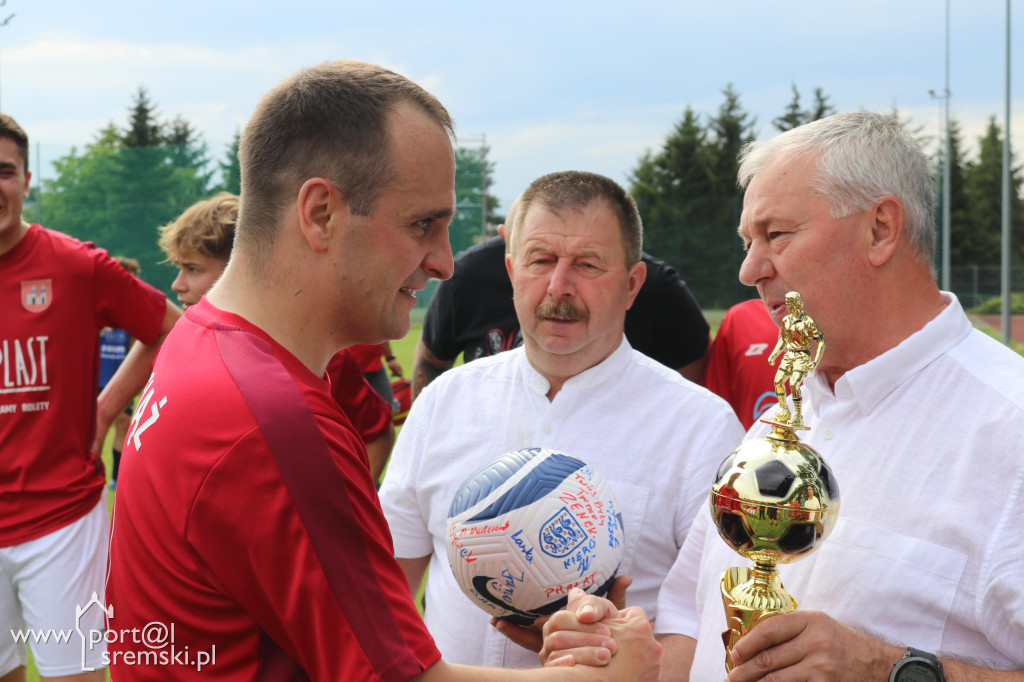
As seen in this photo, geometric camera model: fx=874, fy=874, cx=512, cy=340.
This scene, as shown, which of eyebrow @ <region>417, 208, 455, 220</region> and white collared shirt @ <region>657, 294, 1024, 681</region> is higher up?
eyebrow @ <region>417, 208, 455, 220</region>

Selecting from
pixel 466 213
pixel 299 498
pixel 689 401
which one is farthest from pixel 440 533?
pixel 466 213

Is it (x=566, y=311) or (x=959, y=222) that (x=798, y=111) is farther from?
(x=566, y=311)

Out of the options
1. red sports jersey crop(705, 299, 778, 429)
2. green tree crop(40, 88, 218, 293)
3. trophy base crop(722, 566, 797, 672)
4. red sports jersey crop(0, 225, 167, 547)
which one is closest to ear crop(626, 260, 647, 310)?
red sports jersey crop(705, 299, 778, 429)

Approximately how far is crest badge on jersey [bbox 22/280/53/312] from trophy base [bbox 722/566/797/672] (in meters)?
3.68

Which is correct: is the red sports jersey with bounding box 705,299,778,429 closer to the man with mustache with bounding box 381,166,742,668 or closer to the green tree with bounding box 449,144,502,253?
the man with mustache with bounding box 381,166,742,668

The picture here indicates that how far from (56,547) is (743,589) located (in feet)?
11.5

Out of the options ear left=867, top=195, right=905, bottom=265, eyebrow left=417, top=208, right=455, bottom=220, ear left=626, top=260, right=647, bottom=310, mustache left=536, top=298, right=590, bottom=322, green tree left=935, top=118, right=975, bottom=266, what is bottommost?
green tree left=935, top=118, right=975, bottom=266

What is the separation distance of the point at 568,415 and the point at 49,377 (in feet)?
8.71

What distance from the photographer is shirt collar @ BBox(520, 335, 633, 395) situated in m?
3.17

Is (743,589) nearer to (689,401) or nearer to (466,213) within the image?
(689,401)

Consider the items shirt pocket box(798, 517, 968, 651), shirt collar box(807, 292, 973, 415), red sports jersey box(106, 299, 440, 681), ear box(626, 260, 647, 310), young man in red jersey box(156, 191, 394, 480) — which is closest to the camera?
red sports jersey box(106, 299, 440, 681)

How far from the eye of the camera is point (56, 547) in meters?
4.12

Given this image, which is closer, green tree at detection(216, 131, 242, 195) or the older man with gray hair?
the older man with gray hair

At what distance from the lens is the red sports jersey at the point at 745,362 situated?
4.11 metres
